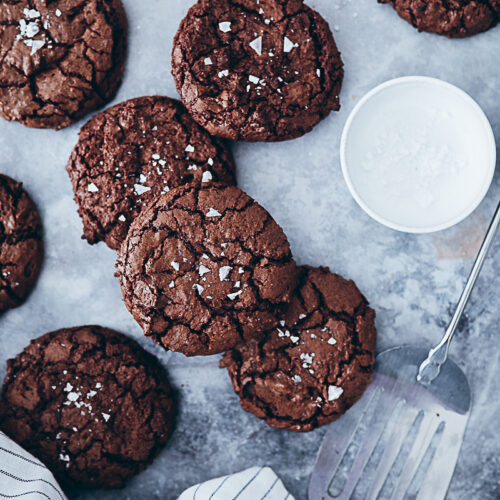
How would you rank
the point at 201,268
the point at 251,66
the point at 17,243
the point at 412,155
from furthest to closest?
1. the point at 17,243
2. the point at 412,155
3. the point at 251,66
4. the point at 201,268

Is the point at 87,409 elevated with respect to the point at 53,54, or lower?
lower

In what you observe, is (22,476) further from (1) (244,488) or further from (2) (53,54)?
(2) (53,54)

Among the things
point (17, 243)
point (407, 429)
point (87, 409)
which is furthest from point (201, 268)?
point (407, 429)

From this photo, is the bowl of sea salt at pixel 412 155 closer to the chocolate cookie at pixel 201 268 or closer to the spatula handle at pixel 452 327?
the spatula handle at pixel 452 327

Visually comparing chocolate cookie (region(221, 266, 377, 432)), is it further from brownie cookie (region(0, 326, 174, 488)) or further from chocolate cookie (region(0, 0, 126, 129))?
chocolate cookie (region(0, 0, 126, 129))

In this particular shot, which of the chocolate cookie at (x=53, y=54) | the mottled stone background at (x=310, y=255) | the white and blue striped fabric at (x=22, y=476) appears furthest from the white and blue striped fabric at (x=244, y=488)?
the chocolate cookie at (x=53, y=54)

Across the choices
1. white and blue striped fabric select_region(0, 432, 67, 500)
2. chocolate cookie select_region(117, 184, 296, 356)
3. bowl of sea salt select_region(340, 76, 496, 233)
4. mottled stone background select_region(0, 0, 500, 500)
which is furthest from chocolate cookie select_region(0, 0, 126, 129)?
Answer: white and blue striped fabric select_region(0, 432, 67, 500)
